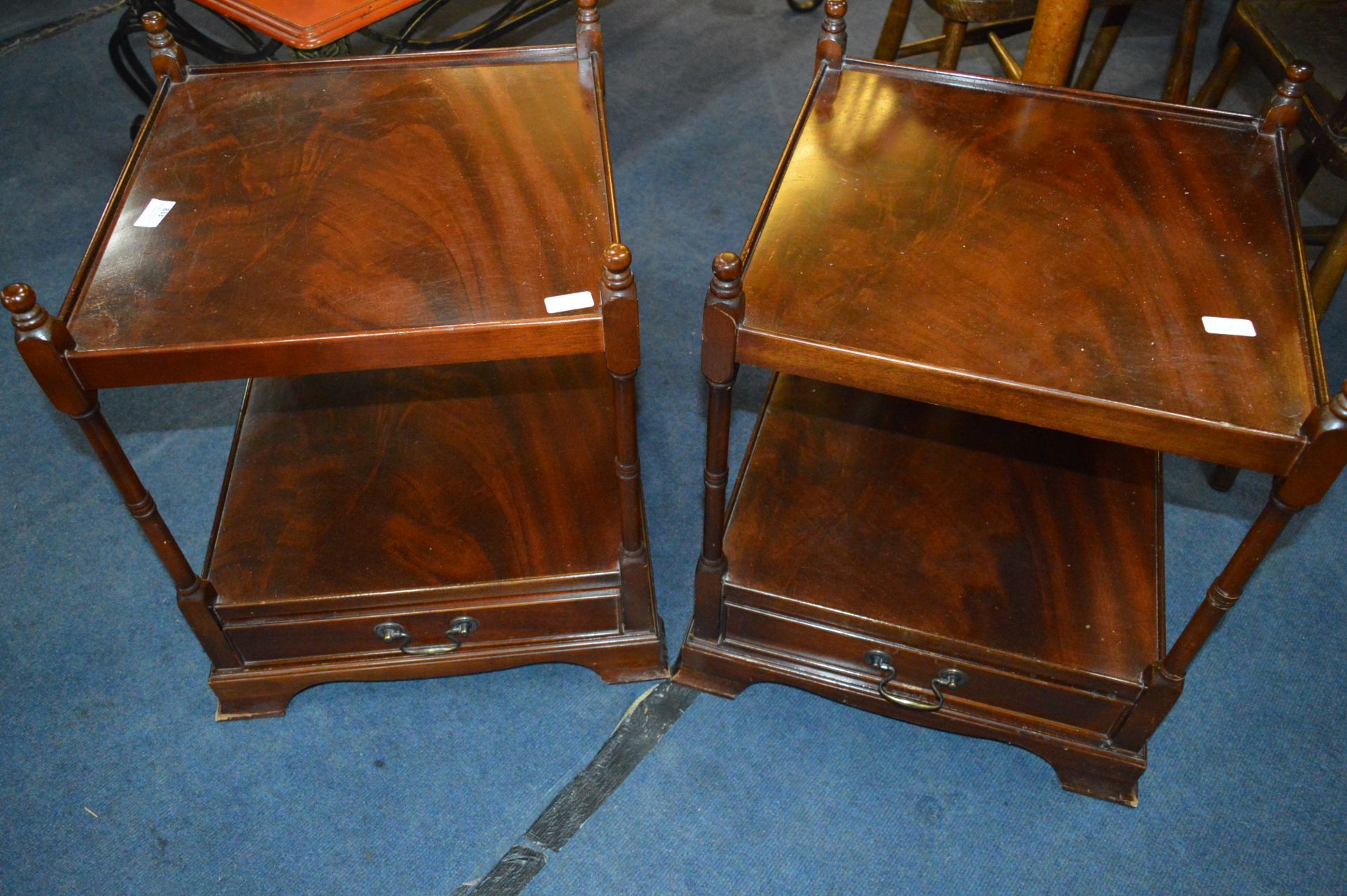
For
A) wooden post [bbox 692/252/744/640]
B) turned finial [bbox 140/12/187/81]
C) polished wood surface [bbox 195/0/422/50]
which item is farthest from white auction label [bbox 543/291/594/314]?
polished wood surface [bbox 195/0/422/50]

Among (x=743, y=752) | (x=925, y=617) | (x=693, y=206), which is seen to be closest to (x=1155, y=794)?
(x=925, y=617)

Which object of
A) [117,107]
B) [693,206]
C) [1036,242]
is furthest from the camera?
[117,107]

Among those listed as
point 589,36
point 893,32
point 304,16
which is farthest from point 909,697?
point 893,32

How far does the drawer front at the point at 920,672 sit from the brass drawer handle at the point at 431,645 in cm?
37

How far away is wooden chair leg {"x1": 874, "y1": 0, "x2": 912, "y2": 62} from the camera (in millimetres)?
2314

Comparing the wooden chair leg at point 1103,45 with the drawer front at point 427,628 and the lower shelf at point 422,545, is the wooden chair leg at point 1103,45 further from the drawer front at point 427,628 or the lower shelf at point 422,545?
the drawer front at point 427,628

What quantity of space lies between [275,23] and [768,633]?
128 cm

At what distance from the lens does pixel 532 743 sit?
1.49m

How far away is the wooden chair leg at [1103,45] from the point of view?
7.40ft

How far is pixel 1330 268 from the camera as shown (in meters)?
1.65

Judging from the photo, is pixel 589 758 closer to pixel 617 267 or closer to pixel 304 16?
pixel 617 267

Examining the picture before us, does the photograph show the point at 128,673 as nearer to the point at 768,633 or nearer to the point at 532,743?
the point at 532,743

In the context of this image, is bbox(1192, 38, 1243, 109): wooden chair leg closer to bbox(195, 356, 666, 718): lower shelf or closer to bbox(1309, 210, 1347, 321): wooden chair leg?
bbox(1309, 210, 1347, 321): wooden chair leg

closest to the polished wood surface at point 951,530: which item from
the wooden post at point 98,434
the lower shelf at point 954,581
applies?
the lower shelf at point 954,581
